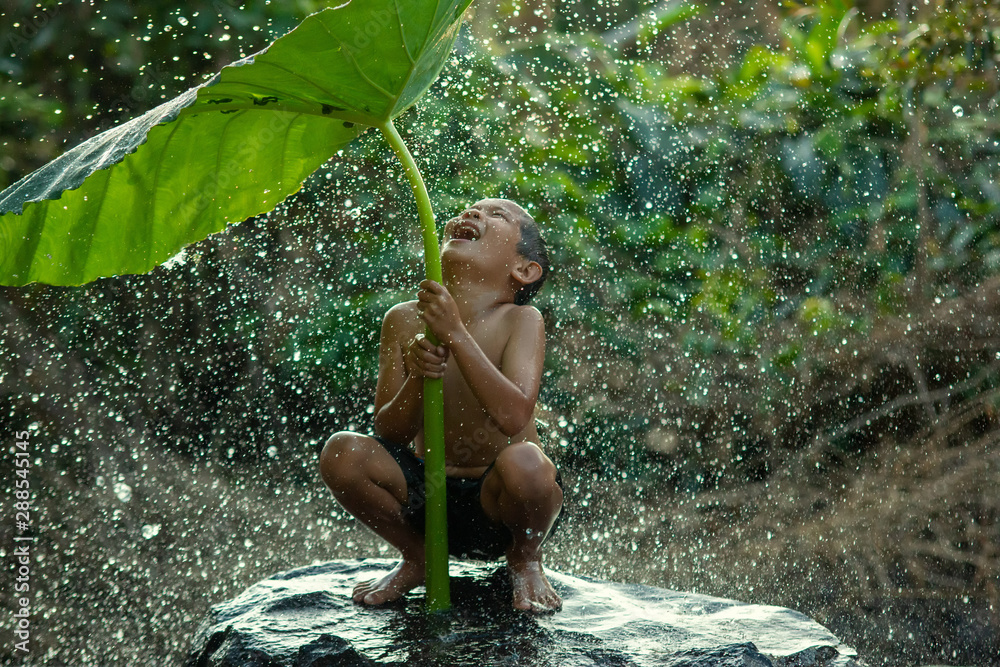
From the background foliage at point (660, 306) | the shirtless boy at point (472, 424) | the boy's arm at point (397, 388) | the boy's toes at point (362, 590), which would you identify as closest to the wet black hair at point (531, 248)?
the shirtless boy at point (472, 424)

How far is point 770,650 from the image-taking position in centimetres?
175

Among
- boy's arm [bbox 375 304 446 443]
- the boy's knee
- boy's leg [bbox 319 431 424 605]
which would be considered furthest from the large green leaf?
the boy's knee

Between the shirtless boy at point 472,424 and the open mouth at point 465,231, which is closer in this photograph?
the shirtless boy at point 472,424

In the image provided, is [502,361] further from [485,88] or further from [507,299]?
[485,88]

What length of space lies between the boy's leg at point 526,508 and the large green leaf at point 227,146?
741 millimetres

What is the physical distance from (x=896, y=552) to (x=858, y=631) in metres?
0.41

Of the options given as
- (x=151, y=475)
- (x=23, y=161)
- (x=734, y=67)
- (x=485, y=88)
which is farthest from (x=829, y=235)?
(x=23, y=161)

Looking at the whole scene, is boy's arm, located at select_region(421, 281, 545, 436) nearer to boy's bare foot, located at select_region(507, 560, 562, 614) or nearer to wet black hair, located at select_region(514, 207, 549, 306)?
wet black hair, located at select_region(514, 207, 549, 306)

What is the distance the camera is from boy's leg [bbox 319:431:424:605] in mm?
1886

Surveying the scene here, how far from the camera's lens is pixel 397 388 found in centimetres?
Result: 201

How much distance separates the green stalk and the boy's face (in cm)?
20

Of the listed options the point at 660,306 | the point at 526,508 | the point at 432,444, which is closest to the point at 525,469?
the point at 526,508

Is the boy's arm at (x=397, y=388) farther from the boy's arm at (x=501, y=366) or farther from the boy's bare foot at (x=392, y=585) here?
the boy's bare foot at (x=392, y=585)

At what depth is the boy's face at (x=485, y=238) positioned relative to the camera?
6.59ft
